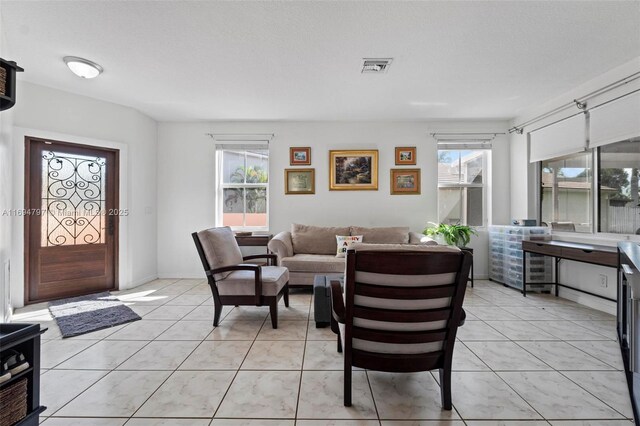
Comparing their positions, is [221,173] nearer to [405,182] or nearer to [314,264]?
[314,264]

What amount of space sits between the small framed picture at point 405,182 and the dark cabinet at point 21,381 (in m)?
4.23

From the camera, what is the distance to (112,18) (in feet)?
6.68

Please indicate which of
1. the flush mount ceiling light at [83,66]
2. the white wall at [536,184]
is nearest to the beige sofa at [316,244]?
the white wall at [536,184]

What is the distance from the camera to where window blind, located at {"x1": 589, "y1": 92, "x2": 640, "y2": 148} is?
2.56 meters

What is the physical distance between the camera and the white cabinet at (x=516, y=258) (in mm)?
3580

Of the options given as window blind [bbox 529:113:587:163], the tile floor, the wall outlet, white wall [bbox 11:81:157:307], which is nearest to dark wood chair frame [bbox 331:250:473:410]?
the tile floor

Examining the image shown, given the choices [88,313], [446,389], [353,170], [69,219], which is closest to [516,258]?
[353,170]

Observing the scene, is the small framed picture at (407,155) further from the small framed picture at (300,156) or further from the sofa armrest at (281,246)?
the sofa armrest at (281,246)

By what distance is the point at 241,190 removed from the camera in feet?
14.9

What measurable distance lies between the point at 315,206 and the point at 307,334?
2.40 meters

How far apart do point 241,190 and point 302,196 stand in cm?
110

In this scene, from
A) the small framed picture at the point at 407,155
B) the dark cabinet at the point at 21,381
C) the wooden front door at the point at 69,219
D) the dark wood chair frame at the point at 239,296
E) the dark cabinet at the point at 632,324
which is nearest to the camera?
the dark cabinet at the point at 21,381

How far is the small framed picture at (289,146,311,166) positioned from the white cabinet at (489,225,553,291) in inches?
128

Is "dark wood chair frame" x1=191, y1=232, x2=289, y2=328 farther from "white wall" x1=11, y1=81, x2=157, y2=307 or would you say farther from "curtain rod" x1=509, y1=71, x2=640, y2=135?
"curtain rod" x1=509, y1=71, x2=640, y2=135
